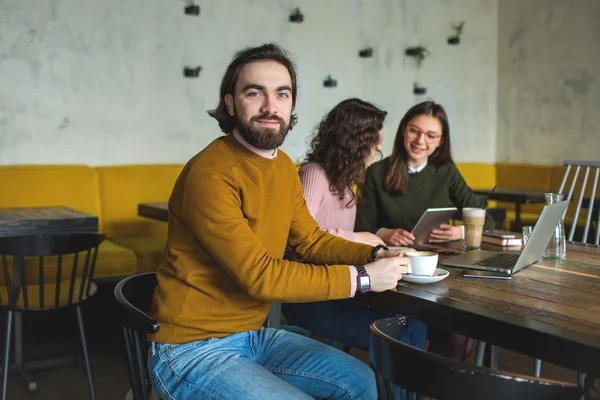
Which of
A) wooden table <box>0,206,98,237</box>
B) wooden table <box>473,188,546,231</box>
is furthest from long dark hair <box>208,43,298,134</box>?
wooden table <box>473,188,546,231</box>

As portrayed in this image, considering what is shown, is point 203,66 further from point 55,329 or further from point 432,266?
point 432,266

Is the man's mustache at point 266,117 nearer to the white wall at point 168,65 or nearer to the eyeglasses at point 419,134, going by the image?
the eyeglasses at point 419,134

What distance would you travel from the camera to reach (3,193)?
4.02 metres

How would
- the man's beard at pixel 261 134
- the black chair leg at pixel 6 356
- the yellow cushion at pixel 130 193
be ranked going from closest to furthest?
1. the man's beard at pixel 261 134
2. the black chair leg at pixel 6 356
3. the yellow cushion at pixel 130 193

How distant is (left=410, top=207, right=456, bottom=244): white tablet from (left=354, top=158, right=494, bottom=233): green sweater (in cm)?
44

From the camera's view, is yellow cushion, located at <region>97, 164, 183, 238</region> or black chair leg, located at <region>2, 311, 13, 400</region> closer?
black chair leg, located at <region>2, 311, 13, 400</region>

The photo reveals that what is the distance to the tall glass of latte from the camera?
6.98 feet

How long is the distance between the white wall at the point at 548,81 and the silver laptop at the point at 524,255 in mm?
4355

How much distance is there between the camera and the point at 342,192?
2.34 meters

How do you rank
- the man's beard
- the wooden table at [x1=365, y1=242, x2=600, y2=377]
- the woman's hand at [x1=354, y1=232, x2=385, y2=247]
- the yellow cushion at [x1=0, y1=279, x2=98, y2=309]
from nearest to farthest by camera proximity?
the wooden table at [x1=365, y1=242, x2=600, y2=377]
the man's beard
the woman's hand at [x1=354, y1=232, x2=385, y2=247]
the yellow cushion at [x1=0, y1=279, x2=98, y2=309]

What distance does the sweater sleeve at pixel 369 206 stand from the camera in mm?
2793

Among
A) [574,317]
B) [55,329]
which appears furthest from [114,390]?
[574,317]

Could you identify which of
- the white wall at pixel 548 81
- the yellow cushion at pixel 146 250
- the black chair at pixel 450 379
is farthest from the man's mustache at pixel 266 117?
the white wall at pixel 548 81

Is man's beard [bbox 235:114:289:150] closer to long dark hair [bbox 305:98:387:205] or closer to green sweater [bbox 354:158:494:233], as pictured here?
long dark hair [bbox 305:98:387:205]
